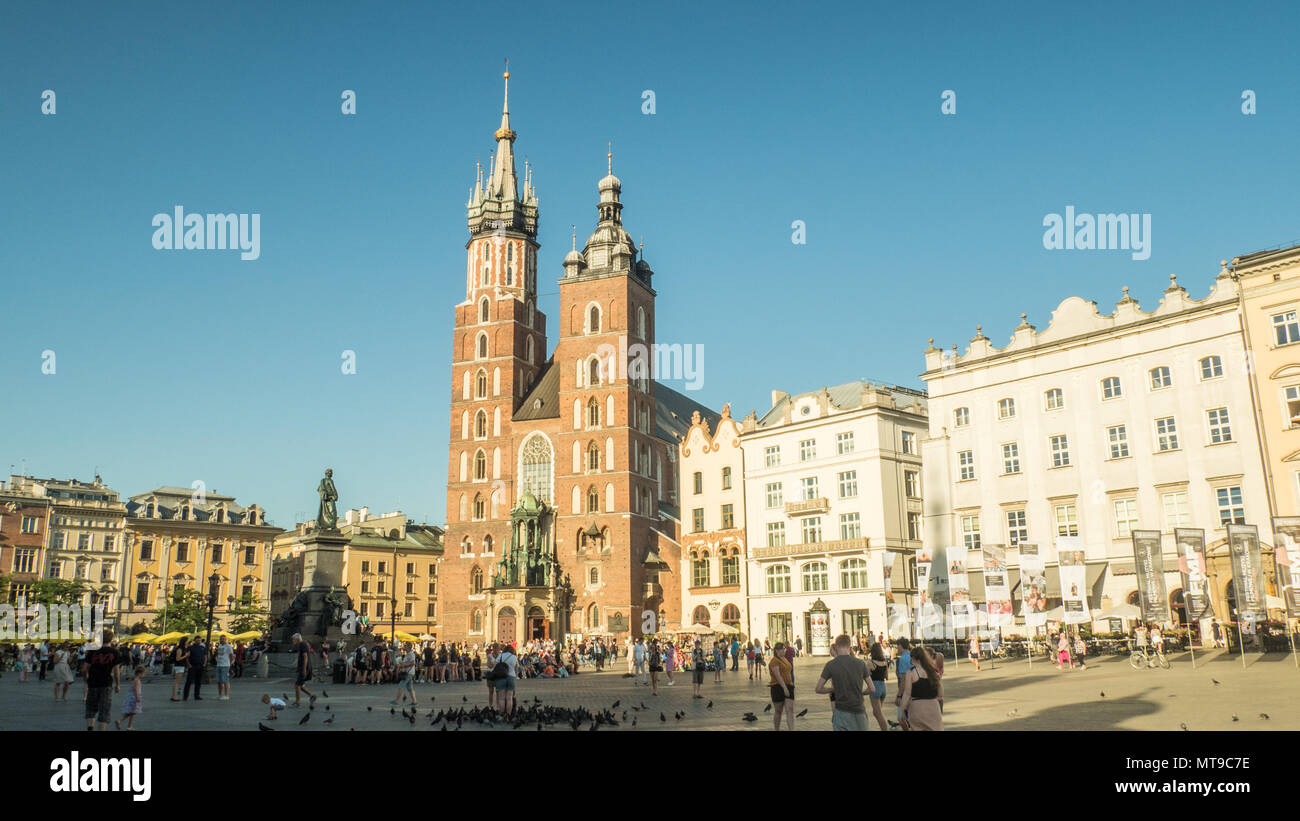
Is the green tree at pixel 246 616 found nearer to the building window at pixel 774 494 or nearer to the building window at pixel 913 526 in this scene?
the building window at pixel 774 494

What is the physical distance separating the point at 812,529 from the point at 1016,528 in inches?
485

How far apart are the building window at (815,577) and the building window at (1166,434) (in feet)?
60.8

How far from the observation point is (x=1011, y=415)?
145 ft

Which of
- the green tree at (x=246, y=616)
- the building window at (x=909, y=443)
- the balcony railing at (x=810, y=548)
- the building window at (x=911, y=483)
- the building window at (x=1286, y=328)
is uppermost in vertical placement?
the building window at (x=1286, y=328)

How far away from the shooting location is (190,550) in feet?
276

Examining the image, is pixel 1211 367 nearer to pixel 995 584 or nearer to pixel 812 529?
pixel 995 584

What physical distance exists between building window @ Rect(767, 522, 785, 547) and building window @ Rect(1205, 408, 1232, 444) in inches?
903

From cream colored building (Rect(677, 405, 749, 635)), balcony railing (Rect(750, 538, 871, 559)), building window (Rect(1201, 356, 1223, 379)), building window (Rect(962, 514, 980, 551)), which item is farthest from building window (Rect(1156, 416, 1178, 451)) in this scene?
cream colored building (Rect(677, 405, 749, 635))

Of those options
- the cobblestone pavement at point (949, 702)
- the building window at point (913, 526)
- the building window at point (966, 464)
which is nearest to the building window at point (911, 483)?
the building window at point (913, 526)

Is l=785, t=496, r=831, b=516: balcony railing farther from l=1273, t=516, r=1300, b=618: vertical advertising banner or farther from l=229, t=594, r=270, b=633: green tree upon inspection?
l=229, t=594, r=270, b=633: green tree

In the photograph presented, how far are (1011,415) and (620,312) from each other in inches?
1302

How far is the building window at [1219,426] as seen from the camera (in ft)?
123

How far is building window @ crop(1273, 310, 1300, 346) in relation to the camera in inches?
1419
